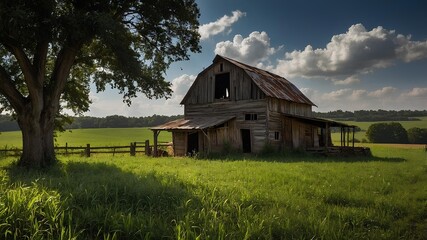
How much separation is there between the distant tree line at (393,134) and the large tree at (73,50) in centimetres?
6359

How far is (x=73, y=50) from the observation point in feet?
48.4

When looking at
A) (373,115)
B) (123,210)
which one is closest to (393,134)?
(373,115)

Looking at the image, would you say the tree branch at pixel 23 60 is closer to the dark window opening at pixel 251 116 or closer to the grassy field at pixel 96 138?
the dark window opening at pixel 251 116

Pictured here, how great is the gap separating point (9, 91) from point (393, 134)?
7448 centimetres

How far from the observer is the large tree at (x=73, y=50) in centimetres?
1205

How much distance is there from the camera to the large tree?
1205 cm

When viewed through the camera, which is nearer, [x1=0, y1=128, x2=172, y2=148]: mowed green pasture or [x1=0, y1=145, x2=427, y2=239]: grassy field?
[x1=0, y1=145, x2=427, y2=239]: grassy field

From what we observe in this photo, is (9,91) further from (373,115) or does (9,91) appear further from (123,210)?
(373,115)

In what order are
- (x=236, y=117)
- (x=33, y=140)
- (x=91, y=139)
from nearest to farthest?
(x=33, y=140) → (x=236, y=117) → (x=91, y=139)

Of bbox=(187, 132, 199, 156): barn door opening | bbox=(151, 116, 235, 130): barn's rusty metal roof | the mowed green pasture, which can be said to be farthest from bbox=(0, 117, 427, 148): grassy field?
bbox=(151, 116, 235, 130): barn's rusty metal roof

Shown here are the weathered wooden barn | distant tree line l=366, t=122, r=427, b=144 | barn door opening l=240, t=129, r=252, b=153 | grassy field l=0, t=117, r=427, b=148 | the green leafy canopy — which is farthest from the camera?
distant tree line l=366, t=122, r=427, b=144

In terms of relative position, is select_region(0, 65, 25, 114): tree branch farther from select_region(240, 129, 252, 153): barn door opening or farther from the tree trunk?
select_region(240, 129, 252, 153): barn door opening

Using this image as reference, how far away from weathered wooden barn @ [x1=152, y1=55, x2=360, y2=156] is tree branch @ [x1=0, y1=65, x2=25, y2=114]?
40.1ft

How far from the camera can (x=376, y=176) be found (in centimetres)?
1280
